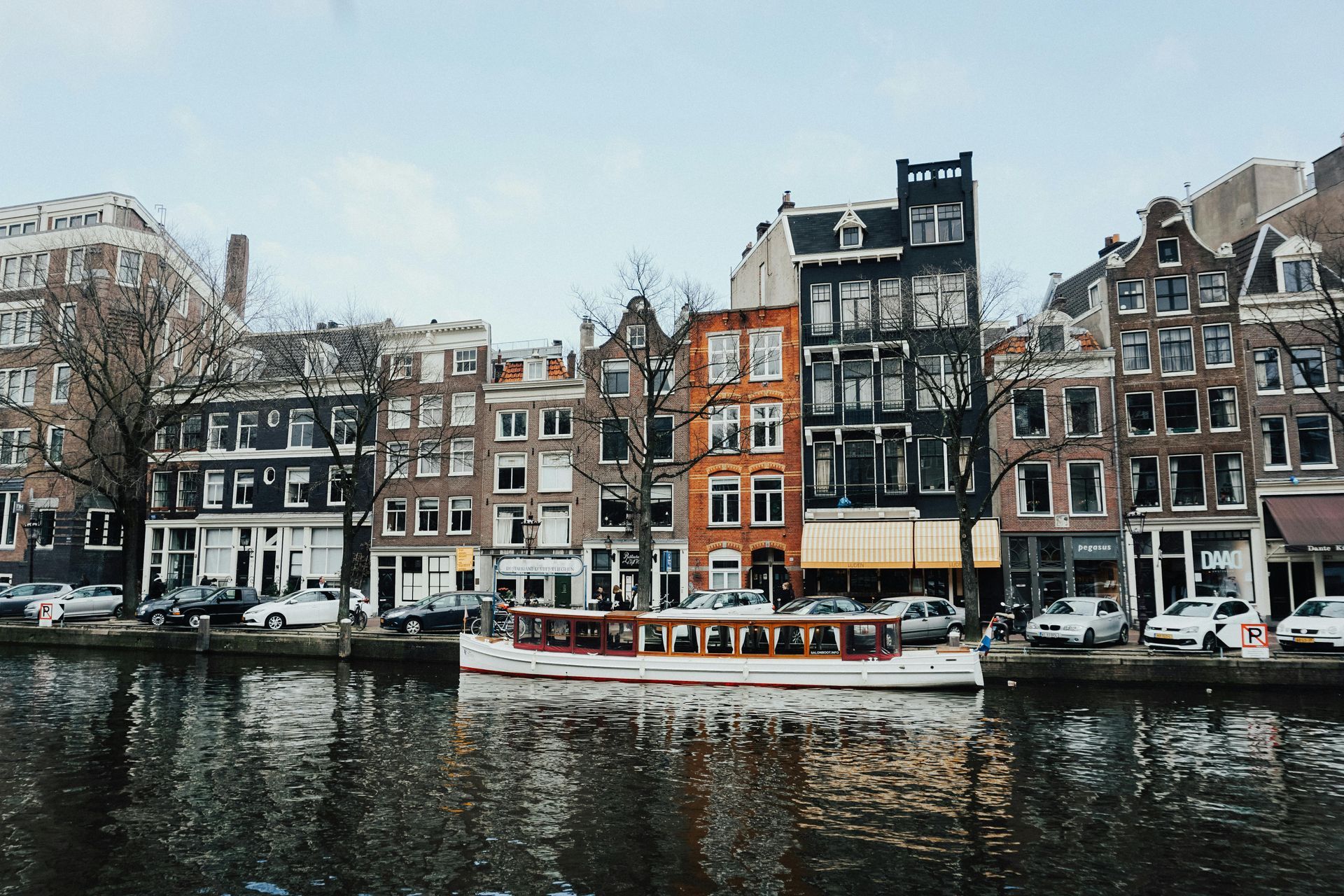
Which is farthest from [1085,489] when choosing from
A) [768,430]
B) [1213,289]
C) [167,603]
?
[167,603]

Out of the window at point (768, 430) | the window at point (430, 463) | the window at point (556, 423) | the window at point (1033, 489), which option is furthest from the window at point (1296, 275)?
the window at point (430, 463)

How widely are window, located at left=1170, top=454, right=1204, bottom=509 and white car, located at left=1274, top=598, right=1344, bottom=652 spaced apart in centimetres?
1110

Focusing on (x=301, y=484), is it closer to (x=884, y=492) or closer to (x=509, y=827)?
(x=884, y=492)

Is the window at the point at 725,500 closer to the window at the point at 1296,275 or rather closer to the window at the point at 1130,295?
the window at the point at 1130,295

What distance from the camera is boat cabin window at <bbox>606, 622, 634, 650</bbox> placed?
28.8 m

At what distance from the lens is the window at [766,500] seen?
45.0 m

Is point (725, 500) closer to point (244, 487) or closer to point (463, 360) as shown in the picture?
point (463, 360)

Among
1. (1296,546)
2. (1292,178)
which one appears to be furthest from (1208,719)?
(1292,178)

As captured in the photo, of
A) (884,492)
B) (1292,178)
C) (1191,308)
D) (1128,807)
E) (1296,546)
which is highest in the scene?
(1292,178)

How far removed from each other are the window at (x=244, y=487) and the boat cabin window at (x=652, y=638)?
111ft

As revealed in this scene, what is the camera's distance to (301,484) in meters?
51.8

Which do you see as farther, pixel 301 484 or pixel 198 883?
pixel 301 484

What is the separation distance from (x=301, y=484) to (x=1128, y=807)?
47.3 meters

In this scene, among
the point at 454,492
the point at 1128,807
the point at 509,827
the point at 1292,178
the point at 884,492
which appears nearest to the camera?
the point at 509,827
